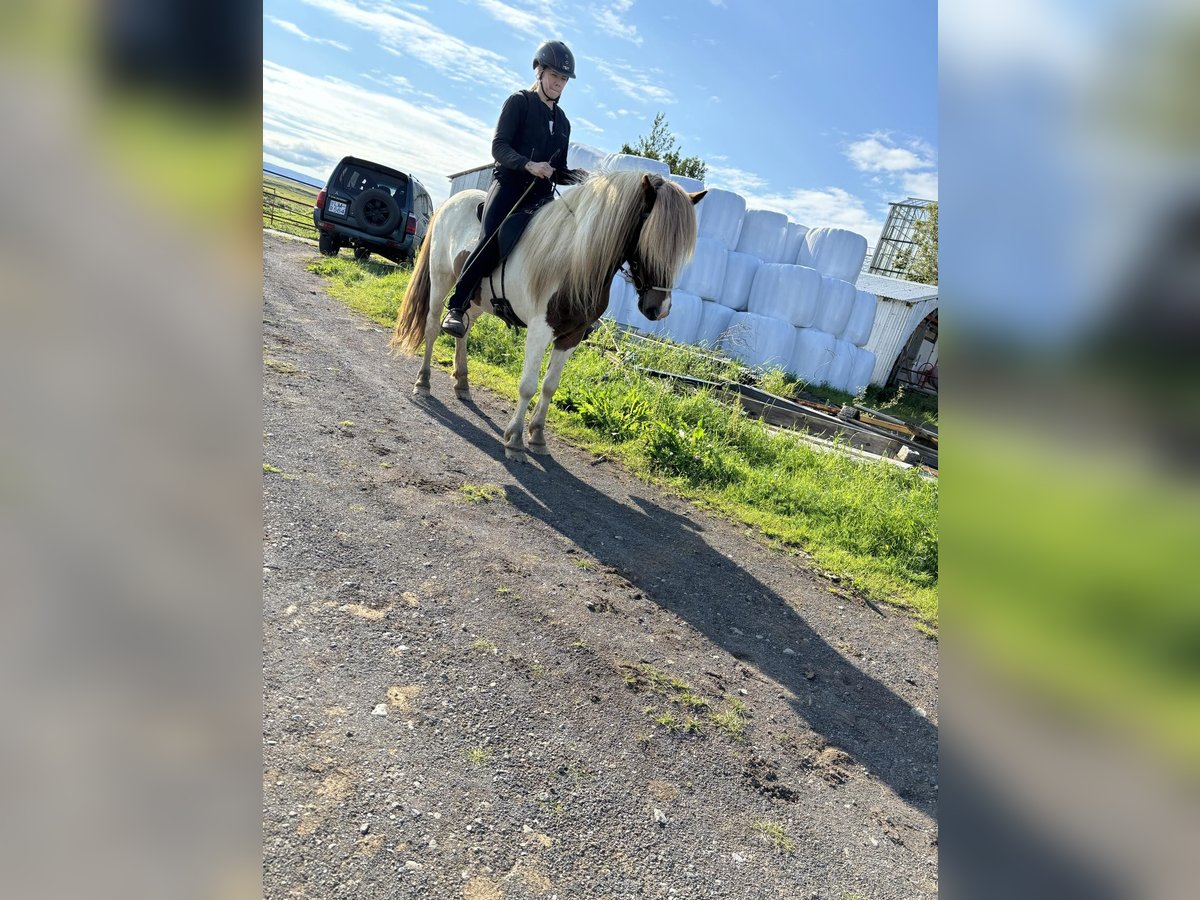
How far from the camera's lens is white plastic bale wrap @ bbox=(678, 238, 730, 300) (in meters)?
15.9

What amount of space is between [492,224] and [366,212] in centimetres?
951

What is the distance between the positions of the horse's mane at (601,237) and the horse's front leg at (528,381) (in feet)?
0.95

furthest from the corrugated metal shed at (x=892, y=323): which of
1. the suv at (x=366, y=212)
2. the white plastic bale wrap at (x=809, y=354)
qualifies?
the suv at (x=366, y=212)

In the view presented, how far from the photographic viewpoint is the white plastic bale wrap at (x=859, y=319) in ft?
56.5

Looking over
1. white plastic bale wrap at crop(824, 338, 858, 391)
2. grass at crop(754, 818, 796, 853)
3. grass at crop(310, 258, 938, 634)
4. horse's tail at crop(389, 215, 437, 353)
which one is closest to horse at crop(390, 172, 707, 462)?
horse's tail at crop(389, 215, 437, 353)

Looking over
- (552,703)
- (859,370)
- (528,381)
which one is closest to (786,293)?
(859,370)

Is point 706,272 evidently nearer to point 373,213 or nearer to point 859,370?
point 859,370

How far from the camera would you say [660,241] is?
4426 mm

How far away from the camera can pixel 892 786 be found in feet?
8.29
